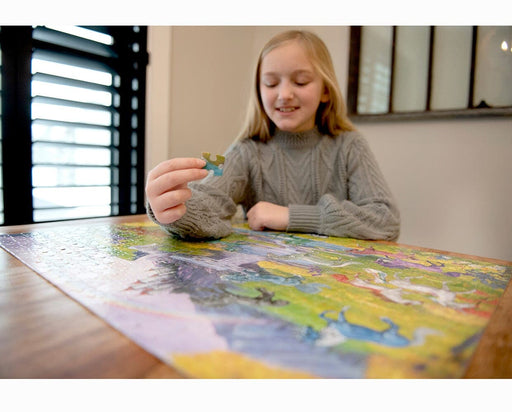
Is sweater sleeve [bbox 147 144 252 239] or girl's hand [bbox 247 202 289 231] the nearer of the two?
sweater sleeve [bbox 147 144 252 239]

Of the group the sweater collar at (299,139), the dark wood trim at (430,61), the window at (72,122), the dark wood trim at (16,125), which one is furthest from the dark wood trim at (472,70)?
the dark wood trim at (16,125)

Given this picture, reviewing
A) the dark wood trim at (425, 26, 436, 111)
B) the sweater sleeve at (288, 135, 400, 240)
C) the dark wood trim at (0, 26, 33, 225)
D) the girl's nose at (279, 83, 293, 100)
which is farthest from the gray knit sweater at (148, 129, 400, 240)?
the dark wood trim at (0, 26, 33, 225)

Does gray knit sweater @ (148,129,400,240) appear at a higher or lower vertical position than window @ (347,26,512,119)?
lower

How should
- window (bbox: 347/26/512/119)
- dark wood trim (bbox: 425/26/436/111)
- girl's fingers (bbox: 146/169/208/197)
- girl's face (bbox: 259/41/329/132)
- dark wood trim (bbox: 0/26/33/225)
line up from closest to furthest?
1. girl's fingers (bbox: 146/169/208/197)
2. girl's face (bbox: 259/41/329/132)
3. dark wood trim (bbox: 0/26/33/225)
4. window (bbox: 347/26/512/119)
5. dark wood trim (bbox: 425/26/436/111)

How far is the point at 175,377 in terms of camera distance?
228 mm

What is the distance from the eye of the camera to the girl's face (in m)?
0.91

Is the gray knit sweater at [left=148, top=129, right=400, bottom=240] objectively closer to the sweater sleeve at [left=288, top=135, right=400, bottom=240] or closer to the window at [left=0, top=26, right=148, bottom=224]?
the sweater sleeve at [left=288, top=135, right=400, bottom=240]

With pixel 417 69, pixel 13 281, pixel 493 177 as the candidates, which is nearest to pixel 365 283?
pixel 13 281

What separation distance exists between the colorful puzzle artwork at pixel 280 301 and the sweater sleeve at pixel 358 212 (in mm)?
135

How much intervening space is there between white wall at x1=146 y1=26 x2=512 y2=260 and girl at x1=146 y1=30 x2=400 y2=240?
62cm

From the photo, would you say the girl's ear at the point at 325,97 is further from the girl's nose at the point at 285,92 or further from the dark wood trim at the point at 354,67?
the dark wood trim at the point at 354,67

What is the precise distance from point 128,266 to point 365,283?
0.96 feet

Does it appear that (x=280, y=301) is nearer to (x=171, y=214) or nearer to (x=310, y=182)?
(x=171, y=214)

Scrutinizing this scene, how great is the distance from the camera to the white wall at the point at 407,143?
137 centimetres
